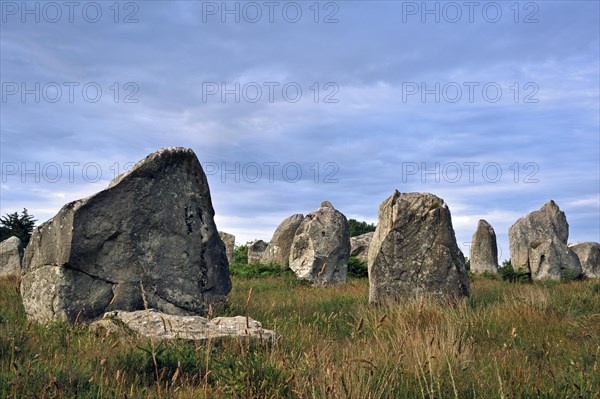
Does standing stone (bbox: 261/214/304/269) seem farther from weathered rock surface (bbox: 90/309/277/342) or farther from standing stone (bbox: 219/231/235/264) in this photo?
weathered rock surface (bbox: 90/309/277/342)

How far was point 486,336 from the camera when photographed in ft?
27.5

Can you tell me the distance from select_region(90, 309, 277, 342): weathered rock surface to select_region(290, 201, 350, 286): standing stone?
11398 millimetres

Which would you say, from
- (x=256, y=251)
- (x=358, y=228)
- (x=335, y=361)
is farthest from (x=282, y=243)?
(x=335, y=361)

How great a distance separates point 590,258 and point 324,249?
43.6ft

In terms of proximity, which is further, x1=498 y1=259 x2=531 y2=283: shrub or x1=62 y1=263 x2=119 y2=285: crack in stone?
x1=498 y1=259 x2=531 y2=283: shrub

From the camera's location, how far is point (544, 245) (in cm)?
2403

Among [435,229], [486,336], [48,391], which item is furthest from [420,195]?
[48,391]

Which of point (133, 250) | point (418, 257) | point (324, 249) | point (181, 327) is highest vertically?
point (324, 249)

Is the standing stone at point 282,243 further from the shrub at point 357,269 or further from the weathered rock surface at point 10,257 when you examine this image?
the weathered rock surface at point 10,257

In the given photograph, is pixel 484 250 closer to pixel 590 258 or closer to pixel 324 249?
pixel 590 258

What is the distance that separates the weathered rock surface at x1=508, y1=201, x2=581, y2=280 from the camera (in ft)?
77.1

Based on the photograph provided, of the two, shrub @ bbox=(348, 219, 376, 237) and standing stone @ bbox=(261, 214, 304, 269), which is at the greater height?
shrub @ bbox=(348, 219, 376, 237)

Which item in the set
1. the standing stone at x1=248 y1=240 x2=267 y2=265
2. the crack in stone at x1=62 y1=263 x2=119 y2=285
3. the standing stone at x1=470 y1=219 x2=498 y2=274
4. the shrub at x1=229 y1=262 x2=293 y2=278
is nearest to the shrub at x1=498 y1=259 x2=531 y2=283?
the standing stone at x1=470 y1=219 x2=498 y2=274

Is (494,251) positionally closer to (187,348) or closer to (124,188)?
(124,188)
